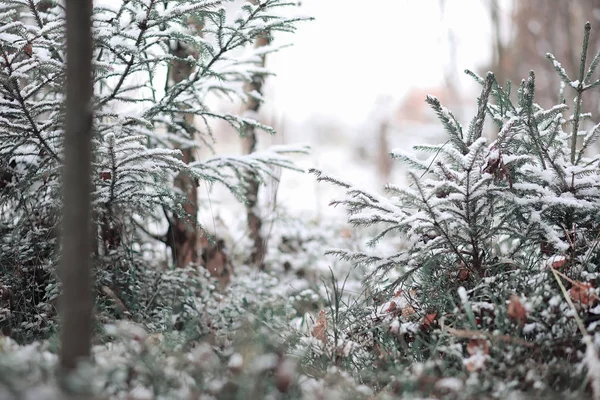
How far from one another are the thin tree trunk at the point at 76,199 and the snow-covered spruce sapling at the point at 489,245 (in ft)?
4.22

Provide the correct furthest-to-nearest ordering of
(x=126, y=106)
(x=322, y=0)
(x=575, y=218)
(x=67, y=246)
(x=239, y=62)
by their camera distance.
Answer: (x=322, y=0) < (x=126, y=106) < (x=239, y=62) < (x=575, y=218) < (x=67, y=246)

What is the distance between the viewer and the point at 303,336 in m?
2.76

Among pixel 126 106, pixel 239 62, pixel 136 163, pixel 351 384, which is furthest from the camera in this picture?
pixel 126 106

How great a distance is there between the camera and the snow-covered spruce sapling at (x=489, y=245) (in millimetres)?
1989

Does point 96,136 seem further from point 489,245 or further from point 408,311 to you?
point 489,245

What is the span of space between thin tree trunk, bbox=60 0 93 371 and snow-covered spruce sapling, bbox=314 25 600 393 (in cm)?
129

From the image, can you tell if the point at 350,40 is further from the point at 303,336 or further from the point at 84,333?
the point at 84,333

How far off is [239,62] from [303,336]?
6.79 ft

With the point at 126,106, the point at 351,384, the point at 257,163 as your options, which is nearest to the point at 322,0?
the point at 126,106

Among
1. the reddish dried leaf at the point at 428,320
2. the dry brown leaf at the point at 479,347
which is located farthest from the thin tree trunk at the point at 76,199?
the reddish dried leaf at the point at 428,320

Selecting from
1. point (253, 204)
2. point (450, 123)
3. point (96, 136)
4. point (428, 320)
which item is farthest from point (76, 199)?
point (253, 204)

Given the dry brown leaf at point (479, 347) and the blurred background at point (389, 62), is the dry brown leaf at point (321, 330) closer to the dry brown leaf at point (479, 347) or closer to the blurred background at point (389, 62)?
the dry brown leaf at point (479, 347)

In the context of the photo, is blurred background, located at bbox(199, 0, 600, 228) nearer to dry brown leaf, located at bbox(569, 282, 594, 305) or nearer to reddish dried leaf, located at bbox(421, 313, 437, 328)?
reddish dried leaf, located at bbox(421, 313, 437, 328)

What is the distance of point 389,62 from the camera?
13906 millimetres
